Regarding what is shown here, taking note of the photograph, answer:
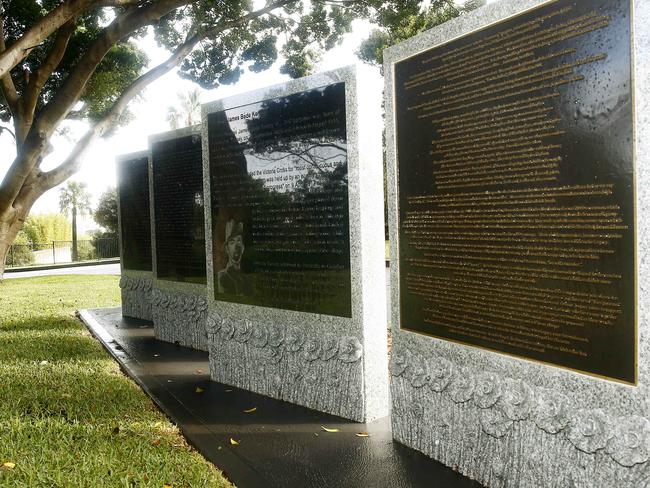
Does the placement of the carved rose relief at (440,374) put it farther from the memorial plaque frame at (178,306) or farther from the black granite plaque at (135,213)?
the black granite plaque at (135,213)

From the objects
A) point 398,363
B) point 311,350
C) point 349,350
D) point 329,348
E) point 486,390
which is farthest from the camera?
point 311,350

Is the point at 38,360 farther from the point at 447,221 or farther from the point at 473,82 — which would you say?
the point at 473,82

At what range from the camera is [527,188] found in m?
3.18

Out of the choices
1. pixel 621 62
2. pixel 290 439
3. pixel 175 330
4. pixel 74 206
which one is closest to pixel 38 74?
pixel 175 330

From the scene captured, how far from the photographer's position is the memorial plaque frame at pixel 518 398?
8.61 ft

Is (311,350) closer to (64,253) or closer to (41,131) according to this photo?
(41,131)

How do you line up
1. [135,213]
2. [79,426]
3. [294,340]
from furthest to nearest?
[135,213] < [294,340] < [79,426]

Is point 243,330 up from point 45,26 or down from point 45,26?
down

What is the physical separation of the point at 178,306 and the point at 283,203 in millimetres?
3372

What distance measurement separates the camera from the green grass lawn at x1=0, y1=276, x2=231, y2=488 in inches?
142

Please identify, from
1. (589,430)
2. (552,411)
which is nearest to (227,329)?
(552,411)

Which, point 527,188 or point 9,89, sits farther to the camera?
point 9,89

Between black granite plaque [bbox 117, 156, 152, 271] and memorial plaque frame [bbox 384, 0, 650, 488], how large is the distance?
6.36m

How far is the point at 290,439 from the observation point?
14.2 ft
